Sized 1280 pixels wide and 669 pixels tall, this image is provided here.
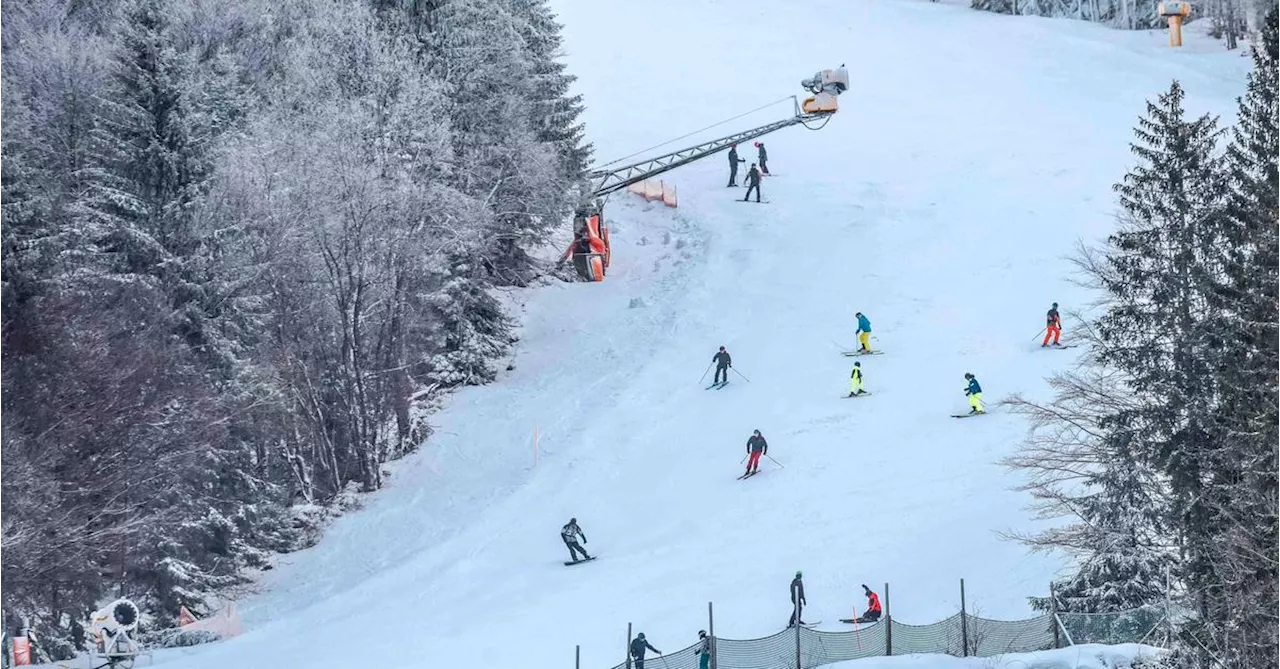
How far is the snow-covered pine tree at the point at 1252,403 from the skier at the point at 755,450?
434 inches

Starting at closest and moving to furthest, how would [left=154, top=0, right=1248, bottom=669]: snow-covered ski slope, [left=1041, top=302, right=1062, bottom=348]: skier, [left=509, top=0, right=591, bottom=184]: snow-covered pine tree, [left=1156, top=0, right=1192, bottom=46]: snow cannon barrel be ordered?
[left=154, top=0, right=1248, bottom=669]: snow-covered ski slope
[left=1041, top=302, right=1062, bottom=348]: skier
[left=509, top=0, right=591, bottom=184]: snow-covered pine tree
[left=1156, top=0, right=1192, bottom=46]: snow cannon barrel

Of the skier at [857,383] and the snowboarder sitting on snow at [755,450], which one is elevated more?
the skier at [857,383]

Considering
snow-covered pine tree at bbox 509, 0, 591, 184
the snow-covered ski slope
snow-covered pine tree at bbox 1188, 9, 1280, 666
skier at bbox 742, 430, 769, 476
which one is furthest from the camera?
snow-covered pine tree at bbox 509, 0, 591, 184

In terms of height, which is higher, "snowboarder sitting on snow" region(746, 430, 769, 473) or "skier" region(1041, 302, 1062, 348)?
"skier" region(1041, 302, 1062, 348)

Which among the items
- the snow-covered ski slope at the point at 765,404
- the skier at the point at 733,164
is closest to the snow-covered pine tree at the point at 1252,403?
the snow-covered ski slope at the point at 765,404

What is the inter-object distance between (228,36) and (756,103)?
25.2 meters

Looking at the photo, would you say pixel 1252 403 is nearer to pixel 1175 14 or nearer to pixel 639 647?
pixel 639 647

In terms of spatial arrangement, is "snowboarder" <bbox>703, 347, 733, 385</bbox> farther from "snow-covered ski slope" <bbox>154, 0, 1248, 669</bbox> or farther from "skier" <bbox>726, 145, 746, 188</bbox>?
"skier" <bbox>726, 145, 746, 188</bbox>

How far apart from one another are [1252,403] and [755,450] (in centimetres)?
1225

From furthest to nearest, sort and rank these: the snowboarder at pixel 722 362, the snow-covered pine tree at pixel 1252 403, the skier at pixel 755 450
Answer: the snowboarder at pixel 722 362 → the skier at pixel 755 450 → the snow-covered pine tree at pixel 1252 403

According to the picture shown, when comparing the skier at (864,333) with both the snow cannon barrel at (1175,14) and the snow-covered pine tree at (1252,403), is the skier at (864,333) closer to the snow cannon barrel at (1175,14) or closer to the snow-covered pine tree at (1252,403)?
the snow-covered pine tree at (1252,403)

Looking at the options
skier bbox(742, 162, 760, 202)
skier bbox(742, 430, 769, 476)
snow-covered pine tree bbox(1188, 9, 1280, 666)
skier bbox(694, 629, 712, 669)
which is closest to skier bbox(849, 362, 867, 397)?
skier bbox(742, 430, 769, 476)

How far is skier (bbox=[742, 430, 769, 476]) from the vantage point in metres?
33.2

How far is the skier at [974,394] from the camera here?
3394cm
